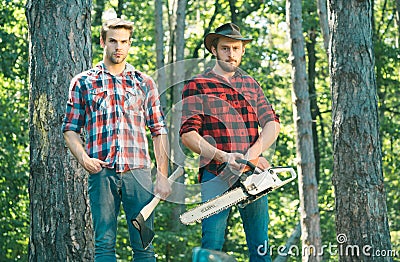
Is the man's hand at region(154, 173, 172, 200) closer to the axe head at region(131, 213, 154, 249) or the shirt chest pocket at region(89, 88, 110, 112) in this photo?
the axe head at region(131, 213, 154, 249)

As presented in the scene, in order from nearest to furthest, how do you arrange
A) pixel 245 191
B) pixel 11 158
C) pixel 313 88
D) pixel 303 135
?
pixel 245 191 < pixel 303 135 < pixel 11 158 < pixel 313 88

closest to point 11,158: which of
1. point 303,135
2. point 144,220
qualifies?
point 303,135

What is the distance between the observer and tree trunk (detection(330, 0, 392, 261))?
8031mm

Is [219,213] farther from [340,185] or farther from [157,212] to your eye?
[157,212]

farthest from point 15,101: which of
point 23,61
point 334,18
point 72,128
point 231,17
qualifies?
point 72,128

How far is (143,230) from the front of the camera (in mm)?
5113

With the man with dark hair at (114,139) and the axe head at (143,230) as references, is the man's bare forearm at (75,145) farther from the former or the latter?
the axe head at (143,230)

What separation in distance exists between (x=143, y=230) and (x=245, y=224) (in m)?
0.71

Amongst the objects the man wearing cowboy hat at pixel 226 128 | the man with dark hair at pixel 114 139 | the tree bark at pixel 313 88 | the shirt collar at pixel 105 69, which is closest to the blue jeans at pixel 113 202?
the man with dark hair at pixel 114 139

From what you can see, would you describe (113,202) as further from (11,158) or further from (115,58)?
(11,158)

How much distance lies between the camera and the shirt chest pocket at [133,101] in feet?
17.3

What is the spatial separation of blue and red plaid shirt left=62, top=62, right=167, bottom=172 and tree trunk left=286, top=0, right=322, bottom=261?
7475 mm

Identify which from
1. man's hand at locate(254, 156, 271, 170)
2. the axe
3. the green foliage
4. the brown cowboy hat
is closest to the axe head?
the axe

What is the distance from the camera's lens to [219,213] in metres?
5.23
